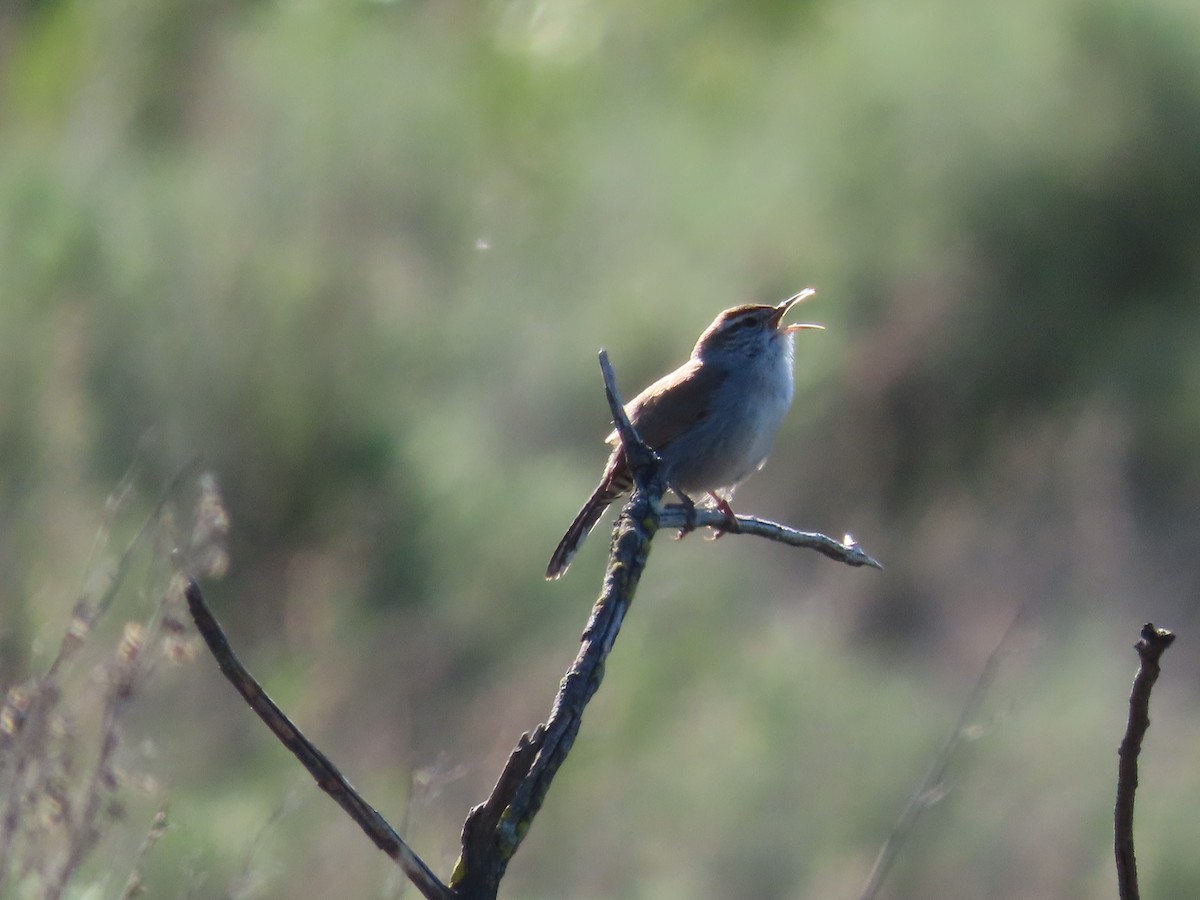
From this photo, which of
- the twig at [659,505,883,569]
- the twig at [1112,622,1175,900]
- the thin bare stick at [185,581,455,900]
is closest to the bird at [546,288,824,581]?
the twig at [659,505,883,569]

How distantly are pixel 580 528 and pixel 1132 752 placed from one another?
137 inches

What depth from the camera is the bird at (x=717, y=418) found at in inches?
205

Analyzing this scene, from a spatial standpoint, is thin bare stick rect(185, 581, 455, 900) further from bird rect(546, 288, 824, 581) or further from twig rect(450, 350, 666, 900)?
bird rect(546, 288, 824, 581)

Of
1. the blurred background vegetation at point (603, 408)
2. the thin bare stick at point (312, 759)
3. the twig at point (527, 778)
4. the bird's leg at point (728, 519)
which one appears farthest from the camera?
the blurred background vegetation at point (603, 408)

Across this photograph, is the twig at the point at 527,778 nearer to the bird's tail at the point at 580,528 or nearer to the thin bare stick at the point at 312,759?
the thin bare stick at the point at 312,759

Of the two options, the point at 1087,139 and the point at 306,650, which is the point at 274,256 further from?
the point at 1087,139

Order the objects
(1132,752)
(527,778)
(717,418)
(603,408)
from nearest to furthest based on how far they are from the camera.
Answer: (1132,752)
(527,778)
(717,418)
(603,408)

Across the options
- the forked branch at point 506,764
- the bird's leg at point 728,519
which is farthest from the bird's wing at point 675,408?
the forked branch at point 506,764

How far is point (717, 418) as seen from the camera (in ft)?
17.3

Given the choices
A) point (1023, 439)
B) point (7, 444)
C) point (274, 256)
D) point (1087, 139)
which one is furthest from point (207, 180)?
point (1087, 139)

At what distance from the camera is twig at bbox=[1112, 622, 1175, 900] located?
4.71 feet

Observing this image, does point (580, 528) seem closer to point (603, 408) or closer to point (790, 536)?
point (790, 536)

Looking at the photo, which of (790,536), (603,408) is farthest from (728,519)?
(603,408)

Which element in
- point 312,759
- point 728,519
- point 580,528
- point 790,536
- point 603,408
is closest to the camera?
point 312,759
